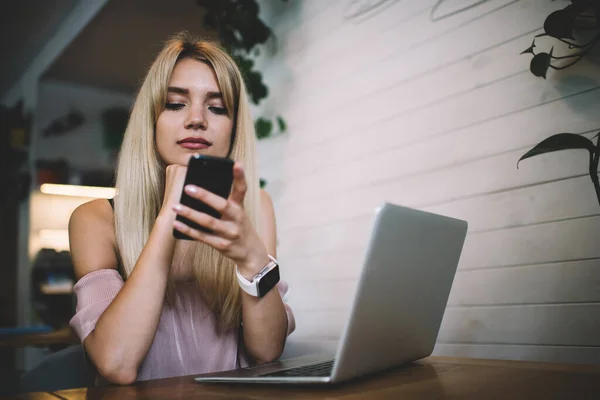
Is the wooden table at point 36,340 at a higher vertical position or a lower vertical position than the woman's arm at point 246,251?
lower

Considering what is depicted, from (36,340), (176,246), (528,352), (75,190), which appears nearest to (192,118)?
(176,246)

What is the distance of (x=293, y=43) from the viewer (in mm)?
2379

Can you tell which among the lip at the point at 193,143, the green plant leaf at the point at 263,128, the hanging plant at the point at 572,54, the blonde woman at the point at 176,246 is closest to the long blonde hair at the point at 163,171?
the blonde woman at the point at 176,246

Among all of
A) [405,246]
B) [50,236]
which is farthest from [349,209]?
[50,236]

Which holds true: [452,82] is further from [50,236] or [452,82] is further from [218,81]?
[50,236]

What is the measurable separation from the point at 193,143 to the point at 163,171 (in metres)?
0.15

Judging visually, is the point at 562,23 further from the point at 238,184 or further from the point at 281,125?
the point at 281,125

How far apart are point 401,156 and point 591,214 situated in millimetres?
658

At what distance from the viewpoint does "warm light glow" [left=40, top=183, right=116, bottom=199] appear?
17.5ft

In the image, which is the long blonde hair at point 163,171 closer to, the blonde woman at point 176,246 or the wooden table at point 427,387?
the blonde woman at point 176,246

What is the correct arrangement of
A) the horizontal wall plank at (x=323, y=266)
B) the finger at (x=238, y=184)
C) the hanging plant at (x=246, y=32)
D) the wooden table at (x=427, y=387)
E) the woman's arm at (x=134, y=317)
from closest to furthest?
the wooden table at (x=427, y=387) < the finger at (x=238, y=184) < the woman's arm at (x=134, y=317) < the horizontal wall plank at (x=323, y=266) < the hanging plant at (x=246, y=32)

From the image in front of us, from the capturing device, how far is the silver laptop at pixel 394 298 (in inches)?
27.7

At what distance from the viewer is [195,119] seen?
1335mm

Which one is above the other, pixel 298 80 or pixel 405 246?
pixel 298 80
